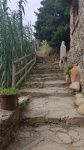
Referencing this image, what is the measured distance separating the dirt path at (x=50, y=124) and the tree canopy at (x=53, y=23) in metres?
5.14

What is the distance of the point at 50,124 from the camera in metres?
2.74

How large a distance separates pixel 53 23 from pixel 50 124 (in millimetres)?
7445

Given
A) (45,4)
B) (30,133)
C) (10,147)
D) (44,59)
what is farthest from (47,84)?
(45,4)

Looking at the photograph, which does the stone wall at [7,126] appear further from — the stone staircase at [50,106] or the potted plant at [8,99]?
the stone staircase at [50,106]

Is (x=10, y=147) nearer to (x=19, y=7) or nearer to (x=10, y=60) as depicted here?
(x=10, y=60)

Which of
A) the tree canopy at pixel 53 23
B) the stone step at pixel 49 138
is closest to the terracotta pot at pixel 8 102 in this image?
the stone step at pixel 49 138

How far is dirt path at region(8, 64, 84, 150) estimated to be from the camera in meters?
2.14

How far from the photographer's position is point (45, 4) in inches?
385

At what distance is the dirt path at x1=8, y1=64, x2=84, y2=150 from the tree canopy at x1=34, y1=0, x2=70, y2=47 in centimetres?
514

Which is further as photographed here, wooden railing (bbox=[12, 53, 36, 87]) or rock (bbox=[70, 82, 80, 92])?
rock (bbox=[70, 82, 80, 92])

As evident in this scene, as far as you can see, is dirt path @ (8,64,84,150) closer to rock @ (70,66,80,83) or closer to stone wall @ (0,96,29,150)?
stone wall @ (0,96,29,150)

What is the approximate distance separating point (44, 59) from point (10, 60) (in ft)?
19.4

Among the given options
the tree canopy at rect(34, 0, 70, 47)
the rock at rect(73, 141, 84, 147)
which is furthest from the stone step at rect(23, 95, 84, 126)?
the tree canopy at rect(34, 0, 70, 47)

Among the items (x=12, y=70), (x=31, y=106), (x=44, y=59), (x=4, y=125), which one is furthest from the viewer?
(x=44, y=59)
